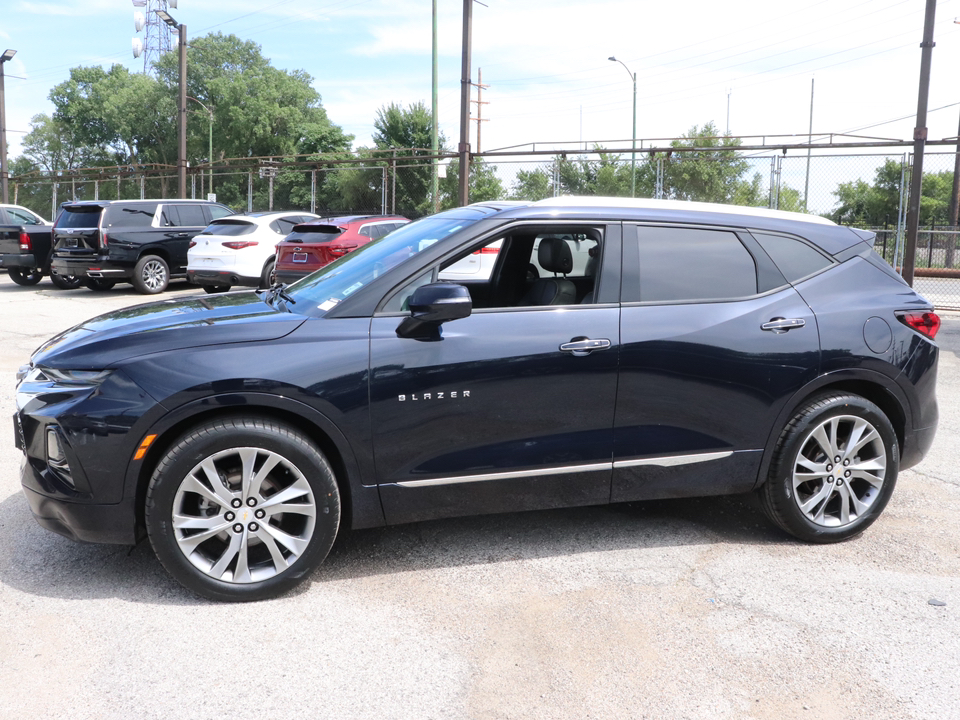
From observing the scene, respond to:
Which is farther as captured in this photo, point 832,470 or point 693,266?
point 832,470

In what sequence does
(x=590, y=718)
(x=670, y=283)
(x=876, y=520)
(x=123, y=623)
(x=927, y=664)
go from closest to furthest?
(x=590, y=718) → (x=927, y=664) → (x=123, y=623) → (x=670, y=283) → (x=876, y=520)

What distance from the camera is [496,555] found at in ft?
13.8

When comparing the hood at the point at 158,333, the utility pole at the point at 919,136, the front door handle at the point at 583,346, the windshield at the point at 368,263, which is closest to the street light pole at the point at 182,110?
the utility pole at the point at 919,136

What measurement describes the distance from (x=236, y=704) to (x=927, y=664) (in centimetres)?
247

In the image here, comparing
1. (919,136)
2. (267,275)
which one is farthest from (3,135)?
(919,136)

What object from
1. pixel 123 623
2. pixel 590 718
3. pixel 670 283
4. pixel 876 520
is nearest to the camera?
pixel 590 718

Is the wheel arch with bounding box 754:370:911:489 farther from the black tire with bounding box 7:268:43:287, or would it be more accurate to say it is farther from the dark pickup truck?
the black tire with bounding box 7:268:43:287

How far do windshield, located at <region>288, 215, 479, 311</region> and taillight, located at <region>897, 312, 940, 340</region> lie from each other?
89.0 inches

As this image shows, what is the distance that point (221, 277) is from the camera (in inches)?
624

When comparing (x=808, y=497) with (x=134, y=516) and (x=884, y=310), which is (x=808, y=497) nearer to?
(x=884, y=310)

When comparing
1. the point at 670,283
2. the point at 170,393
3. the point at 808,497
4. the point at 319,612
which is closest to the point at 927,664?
the point at 808,497

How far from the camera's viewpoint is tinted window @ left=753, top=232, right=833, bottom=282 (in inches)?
172

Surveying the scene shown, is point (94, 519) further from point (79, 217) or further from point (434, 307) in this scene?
point (79, 217)

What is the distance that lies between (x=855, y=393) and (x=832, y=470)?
41 cm
